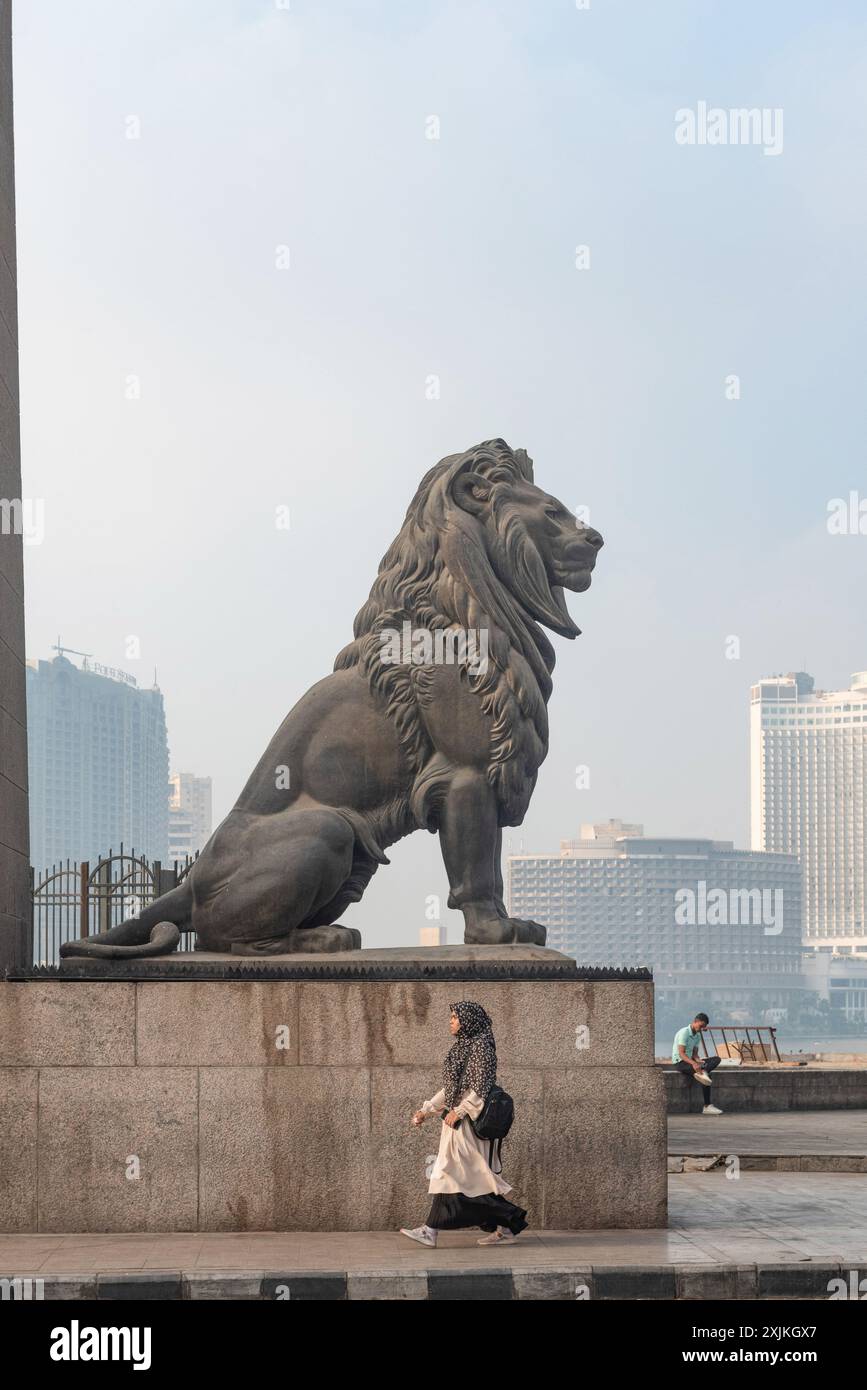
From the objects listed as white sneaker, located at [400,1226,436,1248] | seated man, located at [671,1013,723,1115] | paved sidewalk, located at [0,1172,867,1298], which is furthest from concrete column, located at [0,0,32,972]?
seated man, located at [671,1013,723,1115]

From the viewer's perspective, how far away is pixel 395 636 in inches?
425

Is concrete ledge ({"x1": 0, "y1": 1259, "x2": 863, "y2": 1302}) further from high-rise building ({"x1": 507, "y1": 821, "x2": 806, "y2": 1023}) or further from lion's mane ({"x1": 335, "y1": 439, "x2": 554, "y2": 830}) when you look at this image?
high-rise building ({"x1": 507, "y1": 821, "x2": 806, "y2": 1023})

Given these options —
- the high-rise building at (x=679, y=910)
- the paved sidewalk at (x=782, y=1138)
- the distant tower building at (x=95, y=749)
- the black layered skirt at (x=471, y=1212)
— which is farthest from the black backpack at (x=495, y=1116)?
the high-rise building at (x=679, y=910)

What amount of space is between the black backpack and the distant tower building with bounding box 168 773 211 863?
308 feet

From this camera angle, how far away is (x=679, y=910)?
591ft

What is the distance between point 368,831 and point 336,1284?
129 inches

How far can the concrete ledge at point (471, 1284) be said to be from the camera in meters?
7.86

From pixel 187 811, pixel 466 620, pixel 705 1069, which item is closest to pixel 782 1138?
pixel 705 1069

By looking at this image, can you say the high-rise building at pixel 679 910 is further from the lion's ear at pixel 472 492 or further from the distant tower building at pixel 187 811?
the lion's ear at pixel 472 492

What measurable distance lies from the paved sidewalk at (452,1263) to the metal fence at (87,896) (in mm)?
8757

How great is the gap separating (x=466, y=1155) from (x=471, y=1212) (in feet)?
0.94
